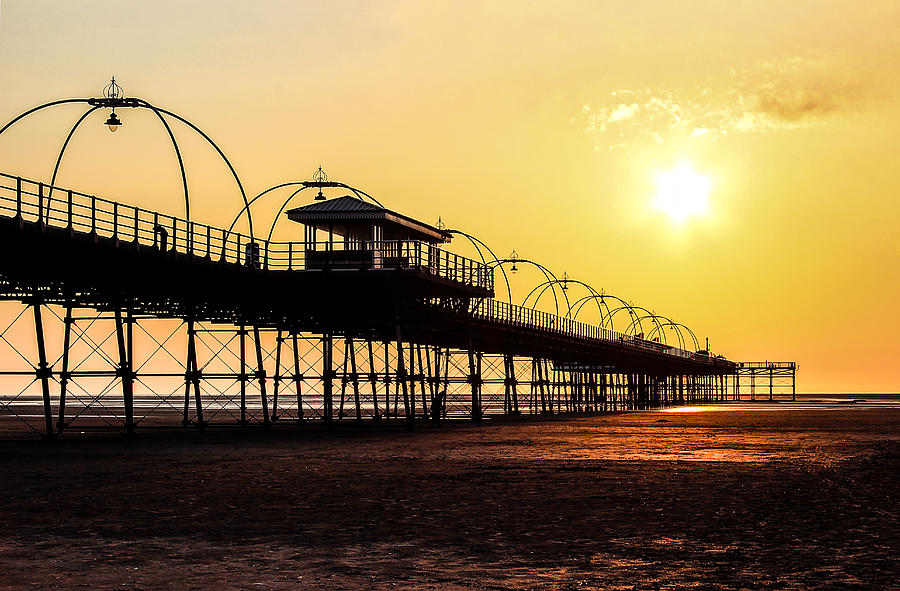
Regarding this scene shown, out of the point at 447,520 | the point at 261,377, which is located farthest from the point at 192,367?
the point at 447,520

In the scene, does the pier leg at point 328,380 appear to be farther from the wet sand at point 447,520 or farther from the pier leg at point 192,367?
the wet sand at point 447,520

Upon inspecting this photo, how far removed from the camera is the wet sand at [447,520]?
13125 mm

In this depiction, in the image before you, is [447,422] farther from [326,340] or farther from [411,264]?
[411,264]

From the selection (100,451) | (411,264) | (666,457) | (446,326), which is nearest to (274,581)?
(666,457)

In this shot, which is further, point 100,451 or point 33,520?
point 100,451

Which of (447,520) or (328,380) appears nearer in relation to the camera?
(447,520)

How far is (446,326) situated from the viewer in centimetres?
6241

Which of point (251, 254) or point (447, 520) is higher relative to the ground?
point (251, 254)

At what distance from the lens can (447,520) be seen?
17.9 m

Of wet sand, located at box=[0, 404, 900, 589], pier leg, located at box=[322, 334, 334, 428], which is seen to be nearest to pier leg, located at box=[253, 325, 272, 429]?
pier leg, located at box=[322, 334, 334, 428]

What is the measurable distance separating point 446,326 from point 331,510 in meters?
43.3

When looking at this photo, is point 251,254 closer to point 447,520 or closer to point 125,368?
point 125,368

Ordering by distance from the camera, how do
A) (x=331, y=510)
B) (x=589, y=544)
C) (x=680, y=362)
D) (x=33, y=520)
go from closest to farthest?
(x=589, y=544) → (x=33, y=520) → (x=331, y=510) → (x=680, y=362)

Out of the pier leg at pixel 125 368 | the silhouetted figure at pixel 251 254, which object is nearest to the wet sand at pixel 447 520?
the pier leg at pixel 125 368
